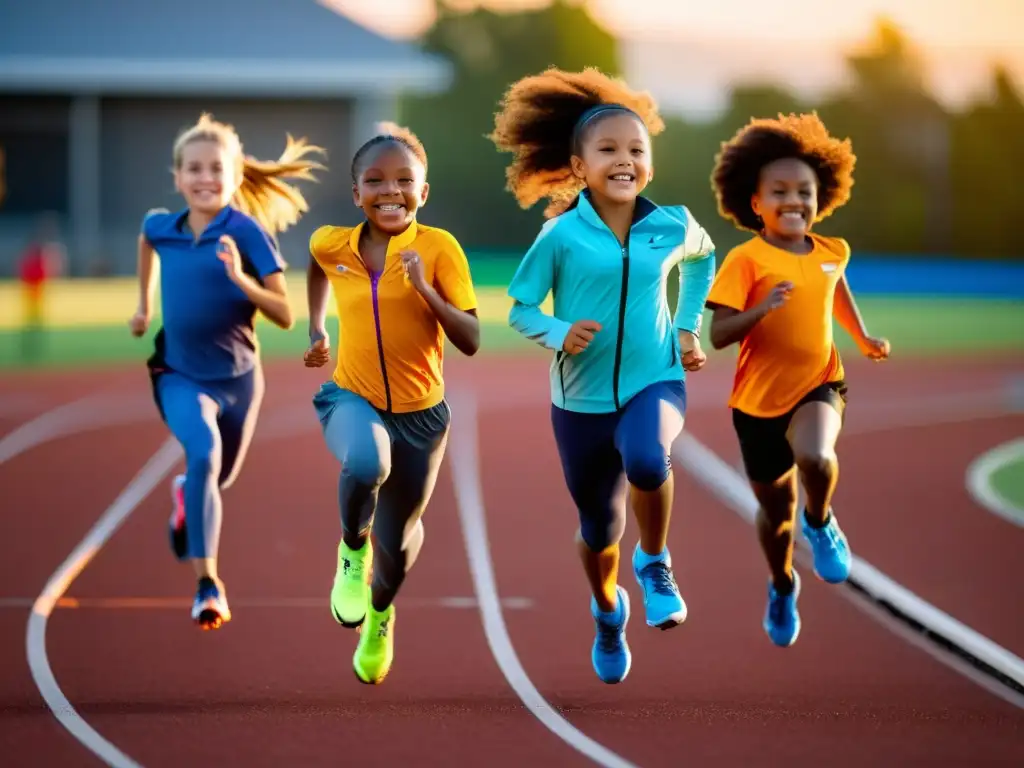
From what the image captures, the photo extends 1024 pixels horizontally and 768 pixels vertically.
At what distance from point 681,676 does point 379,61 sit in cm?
2522

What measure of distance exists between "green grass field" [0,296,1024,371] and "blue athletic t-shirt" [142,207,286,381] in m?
16.5

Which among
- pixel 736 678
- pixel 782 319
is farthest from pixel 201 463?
pixel 736 678

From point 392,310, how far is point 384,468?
56 centimetres

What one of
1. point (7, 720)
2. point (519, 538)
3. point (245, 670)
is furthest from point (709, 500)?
point (7, 720)

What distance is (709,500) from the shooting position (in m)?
15.5

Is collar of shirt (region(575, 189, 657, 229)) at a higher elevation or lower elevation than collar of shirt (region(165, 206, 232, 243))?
higher

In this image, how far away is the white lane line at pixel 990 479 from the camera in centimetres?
1505

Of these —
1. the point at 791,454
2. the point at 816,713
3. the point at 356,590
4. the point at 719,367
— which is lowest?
the point at 719,367

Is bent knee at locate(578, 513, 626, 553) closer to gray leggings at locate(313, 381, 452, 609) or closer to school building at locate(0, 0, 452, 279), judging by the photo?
gray leggings at locate(313, 381, 452, 609)

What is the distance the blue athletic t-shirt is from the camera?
721cm

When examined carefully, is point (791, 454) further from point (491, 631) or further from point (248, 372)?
point (491, 631)

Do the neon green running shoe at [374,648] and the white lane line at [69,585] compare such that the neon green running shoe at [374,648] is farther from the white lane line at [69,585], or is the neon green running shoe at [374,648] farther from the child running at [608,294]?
the white lane line at [69,585]

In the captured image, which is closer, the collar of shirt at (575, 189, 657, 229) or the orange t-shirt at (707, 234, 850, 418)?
the collar of shirt at (575, 189, 657, 229)

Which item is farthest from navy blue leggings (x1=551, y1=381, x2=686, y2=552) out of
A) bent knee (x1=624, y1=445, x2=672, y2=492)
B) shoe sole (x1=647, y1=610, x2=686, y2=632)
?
shoe sole (x1=647, y1=610, x2=686, y2=632)
